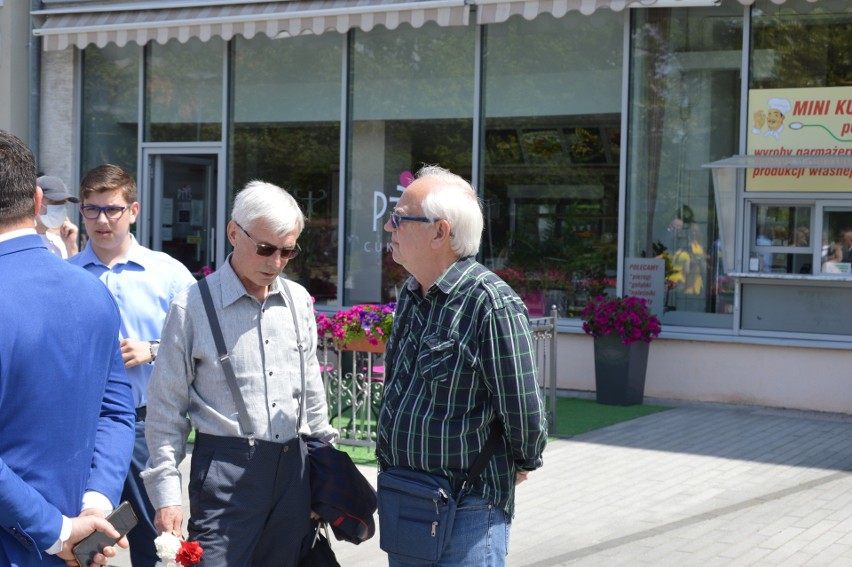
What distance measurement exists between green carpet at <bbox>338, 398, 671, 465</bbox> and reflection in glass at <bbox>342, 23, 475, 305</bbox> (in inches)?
106

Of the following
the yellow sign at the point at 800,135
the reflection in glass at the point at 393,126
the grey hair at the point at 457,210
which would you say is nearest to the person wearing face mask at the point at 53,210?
the grey hair at the point at 457,210

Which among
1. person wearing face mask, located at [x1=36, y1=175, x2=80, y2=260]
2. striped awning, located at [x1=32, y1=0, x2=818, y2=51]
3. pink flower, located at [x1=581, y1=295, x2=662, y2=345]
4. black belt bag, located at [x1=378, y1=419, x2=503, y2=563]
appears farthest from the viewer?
striped awning, located at [x1=32, y1=0, x2=818, y2=51]

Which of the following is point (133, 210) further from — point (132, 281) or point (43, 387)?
point (43, 387)

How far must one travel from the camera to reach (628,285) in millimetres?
11781

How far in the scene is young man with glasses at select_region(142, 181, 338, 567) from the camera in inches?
141

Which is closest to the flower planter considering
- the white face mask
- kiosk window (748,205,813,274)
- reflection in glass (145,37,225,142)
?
the white face mask

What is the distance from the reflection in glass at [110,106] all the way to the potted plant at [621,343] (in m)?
6.85

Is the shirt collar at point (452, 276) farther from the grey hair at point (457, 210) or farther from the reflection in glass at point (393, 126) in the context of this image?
the reflection in glass at point (393, 126)

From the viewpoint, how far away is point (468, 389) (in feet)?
10.7

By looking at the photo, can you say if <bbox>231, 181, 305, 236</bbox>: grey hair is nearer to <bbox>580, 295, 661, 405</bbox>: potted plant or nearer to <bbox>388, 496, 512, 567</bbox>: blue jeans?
<bbox>388, 496, 512, 567</bbox>: blue jeans

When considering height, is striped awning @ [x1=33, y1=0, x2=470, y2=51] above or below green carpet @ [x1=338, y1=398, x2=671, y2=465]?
above

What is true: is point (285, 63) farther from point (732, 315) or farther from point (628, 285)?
point (732, 315)

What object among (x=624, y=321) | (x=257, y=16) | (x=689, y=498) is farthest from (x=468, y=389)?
(x=257, y=16)

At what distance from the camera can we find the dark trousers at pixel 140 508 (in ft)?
15.0
